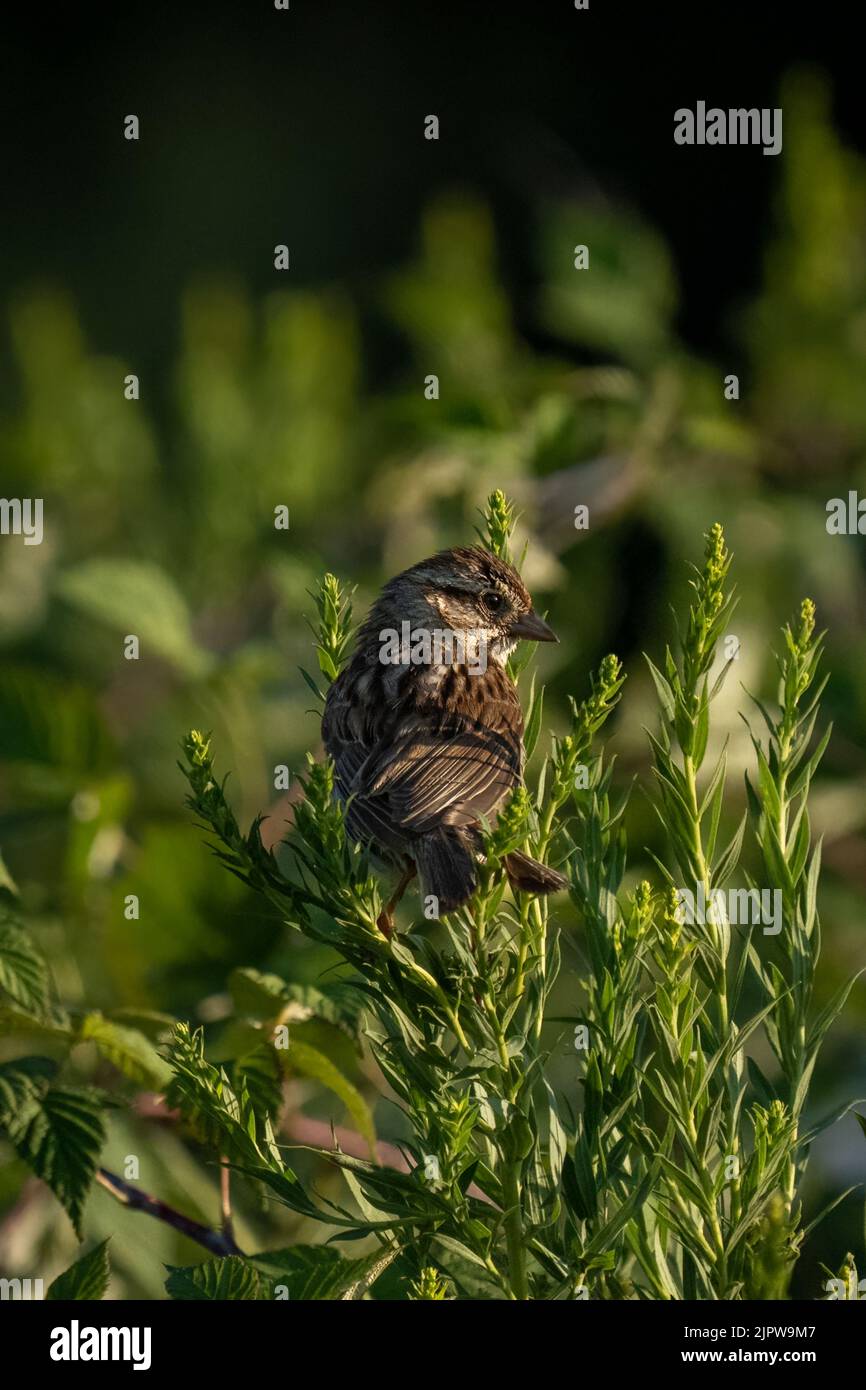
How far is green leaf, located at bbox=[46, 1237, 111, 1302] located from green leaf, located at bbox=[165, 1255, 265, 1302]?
0.24 feet

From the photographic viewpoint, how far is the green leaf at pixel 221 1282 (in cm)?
170

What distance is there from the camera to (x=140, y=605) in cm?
359

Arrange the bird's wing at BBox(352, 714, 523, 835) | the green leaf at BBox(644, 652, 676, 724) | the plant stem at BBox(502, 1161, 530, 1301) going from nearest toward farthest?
1. the plant stem at BBox(502, 1161, 530, 1301)
2. the green leaf at BBox(644, 652, 676, 724)
3. the bird's wing at BBox(352, 714, 523, 835)

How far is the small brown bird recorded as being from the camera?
6.97 feet

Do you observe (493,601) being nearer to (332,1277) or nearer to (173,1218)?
(173,1218)

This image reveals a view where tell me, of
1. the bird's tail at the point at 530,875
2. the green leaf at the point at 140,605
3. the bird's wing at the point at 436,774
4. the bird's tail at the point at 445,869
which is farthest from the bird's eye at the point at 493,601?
the bird's tail at the point at 530,875

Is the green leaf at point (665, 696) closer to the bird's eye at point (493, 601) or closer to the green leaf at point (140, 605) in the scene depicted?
the bird's eye at point (493, 601)

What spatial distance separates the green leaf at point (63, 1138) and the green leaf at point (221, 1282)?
30 centimetres

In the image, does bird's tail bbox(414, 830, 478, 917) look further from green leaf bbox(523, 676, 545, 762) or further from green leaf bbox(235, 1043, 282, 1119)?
green leaf bbox(235, 1043, 282, 1119)

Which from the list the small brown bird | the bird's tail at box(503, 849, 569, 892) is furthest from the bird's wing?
the bird's tail at box(503, 849, 569, 892)

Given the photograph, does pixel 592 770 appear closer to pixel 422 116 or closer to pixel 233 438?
pixel 233 438

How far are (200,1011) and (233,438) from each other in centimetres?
281

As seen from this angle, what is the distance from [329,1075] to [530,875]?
1.86 ft

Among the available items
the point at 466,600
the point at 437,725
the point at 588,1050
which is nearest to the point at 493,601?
the point at 466,600
